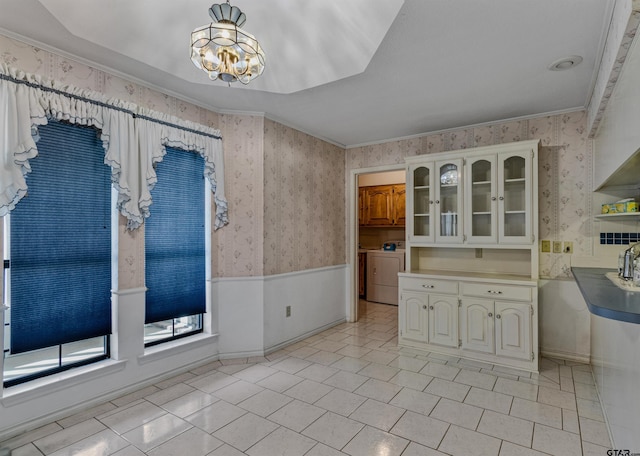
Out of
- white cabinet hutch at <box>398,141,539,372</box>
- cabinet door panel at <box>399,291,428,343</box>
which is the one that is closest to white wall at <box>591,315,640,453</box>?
white cabinet hutch at <box>398,141,539,372</box>

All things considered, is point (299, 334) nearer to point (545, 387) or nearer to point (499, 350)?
point (499, 350)

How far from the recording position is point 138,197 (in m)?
2.69

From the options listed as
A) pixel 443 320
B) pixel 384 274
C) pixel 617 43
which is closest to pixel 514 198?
pixel 443 320

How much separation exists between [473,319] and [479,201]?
121 centimetres

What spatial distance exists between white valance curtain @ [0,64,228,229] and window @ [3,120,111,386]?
0.10 meters

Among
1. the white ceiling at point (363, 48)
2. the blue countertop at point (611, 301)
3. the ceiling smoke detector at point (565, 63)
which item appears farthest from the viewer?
the ceiling smoke detector at point (565, 63)

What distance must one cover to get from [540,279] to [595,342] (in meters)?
0.71

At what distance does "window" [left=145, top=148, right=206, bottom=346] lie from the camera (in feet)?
9.47

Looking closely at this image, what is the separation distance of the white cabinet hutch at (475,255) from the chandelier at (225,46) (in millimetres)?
2580

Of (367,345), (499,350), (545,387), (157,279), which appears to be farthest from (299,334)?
(545,387)

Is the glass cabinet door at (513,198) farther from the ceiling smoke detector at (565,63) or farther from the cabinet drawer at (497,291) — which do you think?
the ceiling smoke detector at (565,63)

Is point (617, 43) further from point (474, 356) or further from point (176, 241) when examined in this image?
point (176, 241)

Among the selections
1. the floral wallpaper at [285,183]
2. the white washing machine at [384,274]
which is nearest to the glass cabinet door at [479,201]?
the floral wallpaper at [285,183]

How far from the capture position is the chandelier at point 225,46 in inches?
65.4
